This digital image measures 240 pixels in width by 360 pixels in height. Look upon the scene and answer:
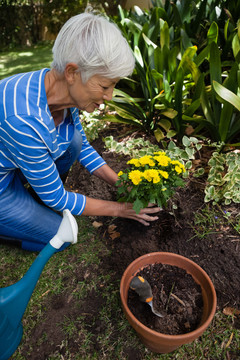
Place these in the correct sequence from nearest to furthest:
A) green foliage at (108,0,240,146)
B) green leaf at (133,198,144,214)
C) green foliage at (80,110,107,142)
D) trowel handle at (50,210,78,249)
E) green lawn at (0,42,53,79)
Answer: trowel handle at (50,210,78,249)
green leaf at (133,198,144,214)
green foliage at (108,0,240,146)
green foliage at (80,110,107,142)
green lawn at (0,42,53,79)

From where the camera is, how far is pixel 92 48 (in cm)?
123

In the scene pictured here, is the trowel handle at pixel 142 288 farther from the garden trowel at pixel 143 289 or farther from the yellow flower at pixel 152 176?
the yellow flower at pixel 152 176

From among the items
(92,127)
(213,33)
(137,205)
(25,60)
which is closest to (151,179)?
(137,205)

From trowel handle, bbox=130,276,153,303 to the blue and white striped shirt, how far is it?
54cm

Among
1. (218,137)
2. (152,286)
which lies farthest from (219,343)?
(218,137)

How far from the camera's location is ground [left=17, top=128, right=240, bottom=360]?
1658 mm

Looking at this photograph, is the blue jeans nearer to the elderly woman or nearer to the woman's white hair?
the elderly woman

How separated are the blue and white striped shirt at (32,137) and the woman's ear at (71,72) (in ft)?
0.57

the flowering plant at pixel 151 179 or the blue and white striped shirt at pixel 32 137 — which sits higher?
the blue and white striped shirt at pixel 32 137

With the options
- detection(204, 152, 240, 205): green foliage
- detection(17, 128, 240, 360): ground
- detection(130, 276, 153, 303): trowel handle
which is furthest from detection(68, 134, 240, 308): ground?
detection(130, 276, 153, 303): trowel handle

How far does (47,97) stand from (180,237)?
4.31 ft

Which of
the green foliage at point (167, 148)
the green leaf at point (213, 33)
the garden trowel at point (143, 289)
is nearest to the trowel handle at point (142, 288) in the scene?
the garden trowel at point (143, 289)

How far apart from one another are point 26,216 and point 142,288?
97cm

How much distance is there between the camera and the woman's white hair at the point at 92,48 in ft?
4.04
